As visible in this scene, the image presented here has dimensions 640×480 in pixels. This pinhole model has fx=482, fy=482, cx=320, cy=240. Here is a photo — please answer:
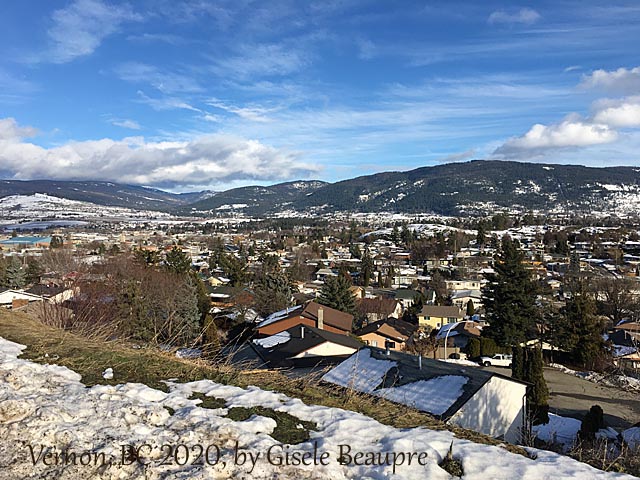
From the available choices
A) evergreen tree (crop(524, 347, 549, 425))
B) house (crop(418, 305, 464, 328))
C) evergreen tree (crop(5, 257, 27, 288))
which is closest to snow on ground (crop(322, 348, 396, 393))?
evergreen tree (crop(524, 347, 549, 425))

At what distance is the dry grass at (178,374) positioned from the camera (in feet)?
12.6

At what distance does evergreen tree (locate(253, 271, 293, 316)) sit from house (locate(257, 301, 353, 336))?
16.0ft

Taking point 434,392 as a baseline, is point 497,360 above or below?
below

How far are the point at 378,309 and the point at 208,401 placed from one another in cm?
3241

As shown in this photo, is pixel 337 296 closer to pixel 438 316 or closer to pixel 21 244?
pixel 438 316

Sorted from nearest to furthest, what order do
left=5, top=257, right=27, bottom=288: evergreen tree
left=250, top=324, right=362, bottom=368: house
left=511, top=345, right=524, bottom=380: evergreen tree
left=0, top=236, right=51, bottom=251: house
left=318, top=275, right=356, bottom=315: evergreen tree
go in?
left=250, top=324, right=362, bottom=368: house < left=511, top=345, right=524, bottom=380: evergreen tree < left=318, top=275, right=356, bottom=315: evergreen tree < left=5, top=257, right=27, bottom=288: evergreen tree < left=0, top=236, right=51, bottom=251: house

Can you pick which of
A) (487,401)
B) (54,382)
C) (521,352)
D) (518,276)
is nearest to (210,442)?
(54,382)

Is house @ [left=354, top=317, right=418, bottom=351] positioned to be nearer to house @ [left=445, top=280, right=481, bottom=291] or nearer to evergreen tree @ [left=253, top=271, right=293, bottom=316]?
evergreen tree @ [left=253, top=271, right=293, bottom=316]

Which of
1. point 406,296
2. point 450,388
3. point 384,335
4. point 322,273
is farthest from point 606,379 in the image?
point 322,273

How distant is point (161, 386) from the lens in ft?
12.7

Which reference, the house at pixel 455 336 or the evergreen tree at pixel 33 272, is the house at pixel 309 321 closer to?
the house at pixel 455 336

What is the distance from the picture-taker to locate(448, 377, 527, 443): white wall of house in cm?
816

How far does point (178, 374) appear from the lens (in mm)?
4270

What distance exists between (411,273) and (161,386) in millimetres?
54370
